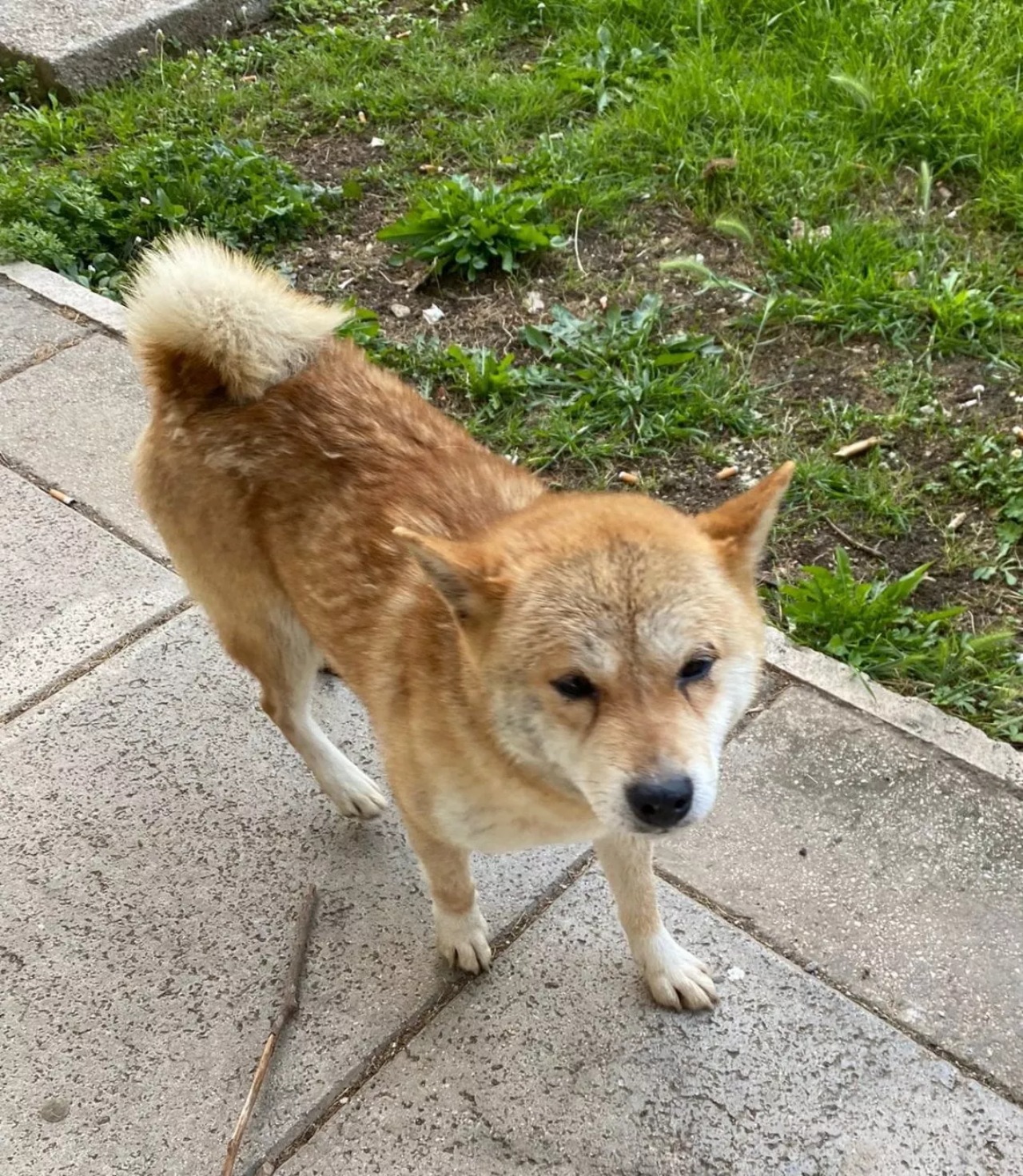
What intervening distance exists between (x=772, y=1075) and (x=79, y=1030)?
5.06 feet

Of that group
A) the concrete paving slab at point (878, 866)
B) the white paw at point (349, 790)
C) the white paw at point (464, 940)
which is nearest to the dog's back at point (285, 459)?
the white paw at point (349, 790)

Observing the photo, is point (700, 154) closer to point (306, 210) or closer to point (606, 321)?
point (606, 321)

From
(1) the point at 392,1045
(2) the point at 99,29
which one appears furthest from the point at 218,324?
(2) the point at 99,29

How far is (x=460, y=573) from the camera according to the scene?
6.79 feet

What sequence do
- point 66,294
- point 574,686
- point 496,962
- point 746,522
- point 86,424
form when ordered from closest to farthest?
point 574,686
point 746,522
point 496,962
point 86,424
point 66,294

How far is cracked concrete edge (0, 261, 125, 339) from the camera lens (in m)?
4.59

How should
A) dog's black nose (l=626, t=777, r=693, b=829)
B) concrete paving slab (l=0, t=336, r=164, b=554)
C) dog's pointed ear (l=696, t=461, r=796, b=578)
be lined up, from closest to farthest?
1. dog's black nose (l=626, t=777, r=693, b=829)
2. dog's pointed ear (l=696, t=461, r=796, b=578)
3. concrete paving slab (l=0, t=336, r=164, b=554)

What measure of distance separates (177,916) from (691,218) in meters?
3.45

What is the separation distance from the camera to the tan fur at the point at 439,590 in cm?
201

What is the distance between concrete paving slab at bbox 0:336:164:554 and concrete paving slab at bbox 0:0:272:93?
7.59ft

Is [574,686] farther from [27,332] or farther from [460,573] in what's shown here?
[27,332]

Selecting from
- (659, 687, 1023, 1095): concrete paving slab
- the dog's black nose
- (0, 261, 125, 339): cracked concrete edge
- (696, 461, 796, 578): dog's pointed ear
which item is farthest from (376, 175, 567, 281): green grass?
the dog's black nose

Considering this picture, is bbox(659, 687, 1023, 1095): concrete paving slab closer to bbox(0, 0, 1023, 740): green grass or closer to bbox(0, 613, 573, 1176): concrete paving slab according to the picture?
bbox(0, 0, 1023, 740): green grass

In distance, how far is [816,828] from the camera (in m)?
2.88
